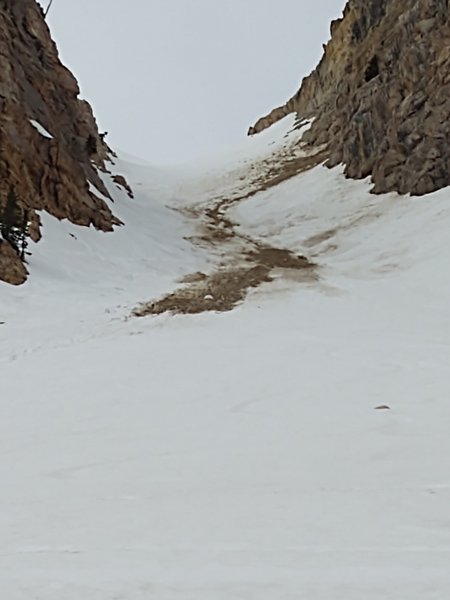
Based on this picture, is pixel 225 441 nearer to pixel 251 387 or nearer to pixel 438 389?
pixel 251 387

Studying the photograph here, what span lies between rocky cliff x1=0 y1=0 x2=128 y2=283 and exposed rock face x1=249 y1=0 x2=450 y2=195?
55.4ft

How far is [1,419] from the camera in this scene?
25.7ft

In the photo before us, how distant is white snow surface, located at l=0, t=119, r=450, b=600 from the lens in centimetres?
324

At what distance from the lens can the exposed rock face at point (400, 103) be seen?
3117 centimetres

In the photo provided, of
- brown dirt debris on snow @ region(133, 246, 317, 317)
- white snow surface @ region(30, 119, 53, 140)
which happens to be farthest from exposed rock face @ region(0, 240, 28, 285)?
white snow surface @ region(30, 119, 53, 140)

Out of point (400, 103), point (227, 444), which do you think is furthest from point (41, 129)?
point (227, 444)

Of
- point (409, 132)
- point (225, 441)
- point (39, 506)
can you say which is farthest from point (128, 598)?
point (409, 132)

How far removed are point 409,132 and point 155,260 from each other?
19006 mm

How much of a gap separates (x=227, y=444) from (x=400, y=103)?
34.7 metres

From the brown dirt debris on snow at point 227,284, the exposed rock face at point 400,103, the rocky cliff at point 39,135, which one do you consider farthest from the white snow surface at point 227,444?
the exposed rock face at point 400,103

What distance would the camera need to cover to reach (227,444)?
6.16 meters

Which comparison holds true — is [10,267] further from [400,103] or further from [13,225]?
[400,103]

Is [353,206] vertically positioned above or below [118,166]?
below

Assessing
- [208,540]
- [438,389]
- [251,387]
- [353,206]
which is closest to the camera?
[208,540]
